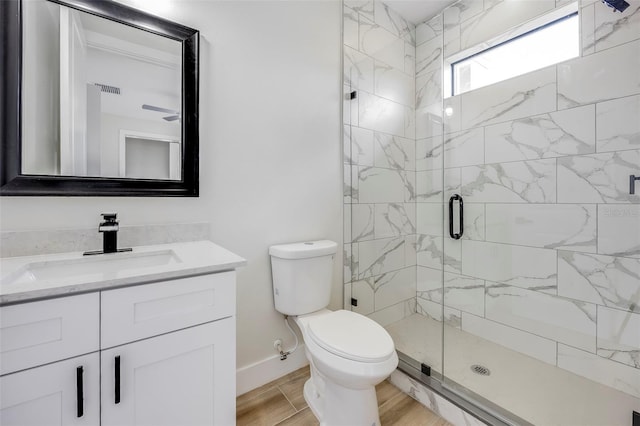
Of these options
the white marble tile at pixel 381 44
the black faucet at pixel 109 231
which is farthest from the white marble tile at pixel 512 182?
the black faucet at pixel 109 231

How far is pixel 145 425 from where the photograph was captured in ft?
2.90

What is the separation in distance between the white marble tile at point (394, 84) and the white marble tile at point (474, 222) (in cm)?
97

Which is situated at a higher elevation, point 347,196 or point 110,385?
point 347,196

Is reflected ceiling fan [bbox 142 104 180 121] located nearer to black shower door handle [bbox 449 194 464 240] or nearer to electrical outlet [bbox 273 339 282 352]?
electrical outlet [bbox 273 339 282 352]

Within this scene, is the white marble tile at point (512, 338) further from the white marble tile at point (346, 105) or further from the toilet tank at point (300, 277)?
the white marble tile at point (346, 105)

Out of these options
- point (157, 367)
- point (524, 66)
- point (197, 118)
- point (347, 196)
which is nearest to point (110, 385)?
point (157, 367)

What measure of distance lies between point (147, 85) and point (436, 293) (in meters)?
2.33

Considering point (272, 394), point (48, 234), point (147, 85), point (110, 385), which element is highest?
point (147, 85)

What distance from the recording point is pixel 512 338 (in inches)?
77.6

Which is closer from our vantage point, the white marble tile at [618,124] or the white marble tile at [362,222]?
the white marble tile at [618,124]

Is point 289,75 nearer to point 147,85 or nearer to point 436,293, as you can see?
point 147,85

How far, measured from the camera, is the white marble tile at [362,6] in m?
2.03

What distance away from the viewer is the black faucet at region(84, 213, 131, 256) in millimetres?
1124

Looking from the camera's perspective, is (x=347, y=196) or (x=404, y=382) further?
(x=347, y=196)
